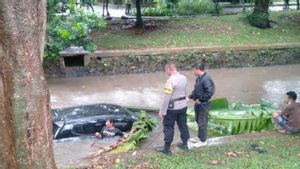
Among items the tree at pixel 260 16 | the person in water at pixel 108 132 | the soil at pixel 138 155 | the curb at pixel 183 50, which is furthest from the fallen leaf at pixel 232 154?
the tree at pixel 260 16

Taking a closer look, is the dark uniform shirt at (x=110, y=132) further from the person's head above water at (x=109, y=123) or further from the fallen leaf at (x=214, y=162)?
the fallen leaf at (x=214, y=162)

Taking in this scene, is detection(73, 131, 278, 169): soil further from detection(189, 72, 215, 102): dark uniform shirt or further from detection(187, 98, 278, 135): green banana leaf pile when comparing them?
detection(189, 72, 215, 102): dark uniform shirt

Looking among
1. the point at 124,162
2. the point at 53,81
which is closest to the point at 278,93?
the point at 53,81

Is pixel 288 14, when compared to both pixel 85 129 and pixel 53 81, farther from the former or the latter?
pixel 85 129

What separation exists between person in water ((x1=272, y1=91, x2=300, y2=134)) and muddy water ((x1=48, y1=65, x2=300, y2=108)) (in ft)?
18.7

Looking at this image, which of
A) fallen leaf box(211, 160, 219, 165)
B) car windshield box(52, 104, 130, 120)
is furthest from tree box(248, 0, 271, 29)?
fallen leaf box(211, 160, 219, 165)

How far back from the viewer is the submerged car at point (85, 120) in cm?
1024

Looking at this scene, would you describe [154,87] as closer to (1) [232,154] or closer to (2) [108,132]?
(2) [108,132]

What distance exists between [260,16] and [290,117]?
1609cm

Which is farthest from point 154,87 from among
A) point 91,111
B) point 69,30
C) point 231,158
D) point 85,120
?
point 231,158

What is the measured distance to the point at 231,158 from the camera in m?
8.20

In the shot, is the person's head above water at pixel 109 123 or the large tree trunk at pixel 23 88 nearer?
the large tree trunk at pixel 23 88

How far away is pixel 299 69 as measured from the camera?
2161 centimetres

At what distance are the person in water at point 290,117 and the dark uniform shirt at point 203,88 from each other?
2002mm
